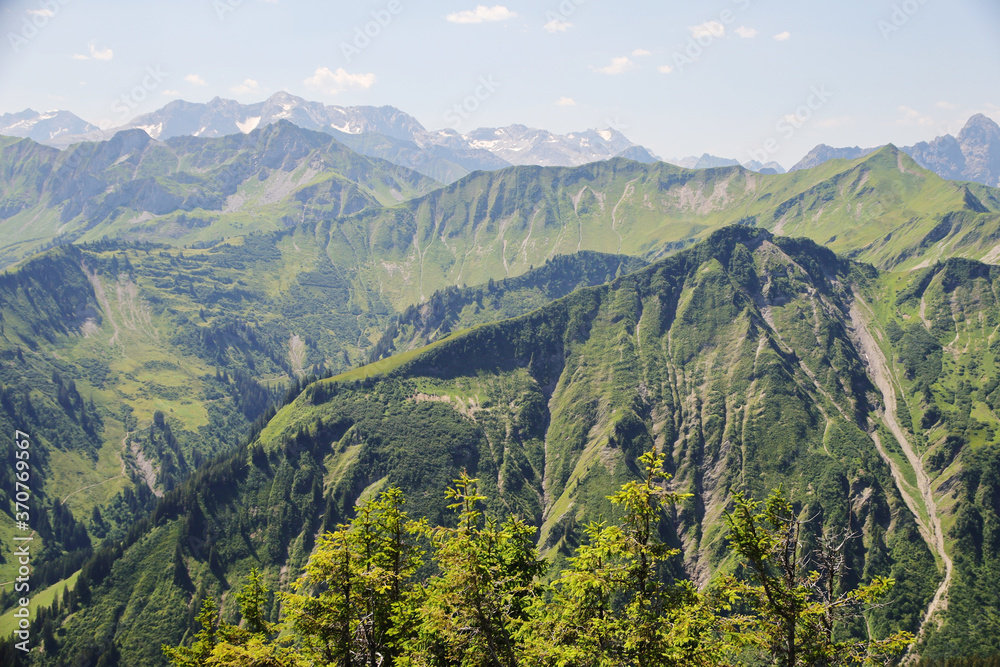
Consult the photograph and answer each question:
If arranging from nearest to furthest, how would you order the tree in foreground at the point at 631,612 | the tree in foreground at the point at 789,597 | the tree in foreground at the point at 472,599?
the tree in foreground at the point at 472,599 → the tree in foreground at the point at 631,612 → the tree in foreground at the point at 789,597

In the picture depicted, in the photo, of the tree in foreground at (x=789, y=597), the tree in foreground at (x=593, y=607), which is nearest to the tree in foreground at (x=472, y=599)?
the tree in foreground at (x=593, y=607)

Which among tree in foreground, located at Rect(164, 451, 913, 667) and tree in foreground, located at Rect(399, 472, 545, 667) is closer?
tree in foreground, located at Rect(399, 472, 545, 667)

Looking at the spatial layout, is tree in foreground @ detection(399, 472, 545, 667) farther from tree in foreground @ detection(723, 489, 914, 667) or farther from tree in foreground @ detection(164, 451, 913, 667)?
tree in foreground @ detection(723, 489, 914, 667)

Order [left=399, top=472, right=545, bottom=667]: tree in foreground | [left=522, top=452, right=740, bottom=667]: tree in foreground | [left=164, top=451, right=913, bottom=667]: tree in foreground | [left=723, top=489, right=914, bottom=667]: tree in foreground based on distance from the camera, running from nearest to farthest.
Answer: [left=399, top=472, right=545, bottom=667]: tree in foreground
[left=522, top=452, right=740, bottom=667]: tree in foreground
[left=164, top=451, right=913, bottom=667]: tree in foreground
[left=723, top=489, right=914, bottom=667]: tree in foreground

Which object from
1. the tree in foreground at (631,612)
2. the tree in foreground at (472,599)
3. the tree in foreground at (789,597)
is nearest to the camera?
the tree in foreground at (472,599)

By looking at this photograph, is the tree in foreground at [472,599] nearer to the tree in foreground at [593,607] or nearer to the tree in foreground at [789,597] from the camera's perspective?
the tree in foreground at [593,607]

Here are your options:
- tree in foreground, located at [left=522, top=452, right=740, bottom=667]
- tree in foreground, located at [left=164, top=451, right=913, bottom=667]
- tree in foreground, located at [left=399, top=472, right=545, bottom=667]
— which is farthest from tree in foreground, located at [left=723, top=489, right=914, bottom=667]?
tree in foreground, located at [left=399, top=472, right=545, bottom=667]

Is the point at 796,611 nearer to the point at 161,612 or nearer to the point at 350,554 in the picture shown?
the point at 350,554

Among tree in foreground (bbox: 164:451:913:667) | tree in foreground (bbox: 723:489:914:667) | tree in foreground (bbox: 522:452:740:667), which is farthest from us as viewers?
tree in foreground (bbox: 723:489:914:667)

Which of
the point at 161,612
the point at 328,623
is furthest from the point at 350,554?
the point at 161,612

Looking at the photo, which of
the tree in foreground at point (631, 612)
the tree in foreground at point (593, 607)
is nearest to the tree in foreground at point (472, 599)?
the tree in foreground at point (593, 607)

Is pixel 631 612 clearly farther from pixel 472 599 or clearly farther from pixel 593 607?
pixel 472 599

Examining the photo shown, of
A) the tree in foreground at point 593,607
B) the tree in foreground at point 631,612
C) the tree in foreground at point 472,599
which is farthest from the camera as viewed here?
the tree in foreground at point 593,607

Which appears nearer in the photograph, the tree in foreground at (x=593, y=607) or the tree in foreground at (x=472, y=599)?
the tree in foreground at (x=472, y=599)
